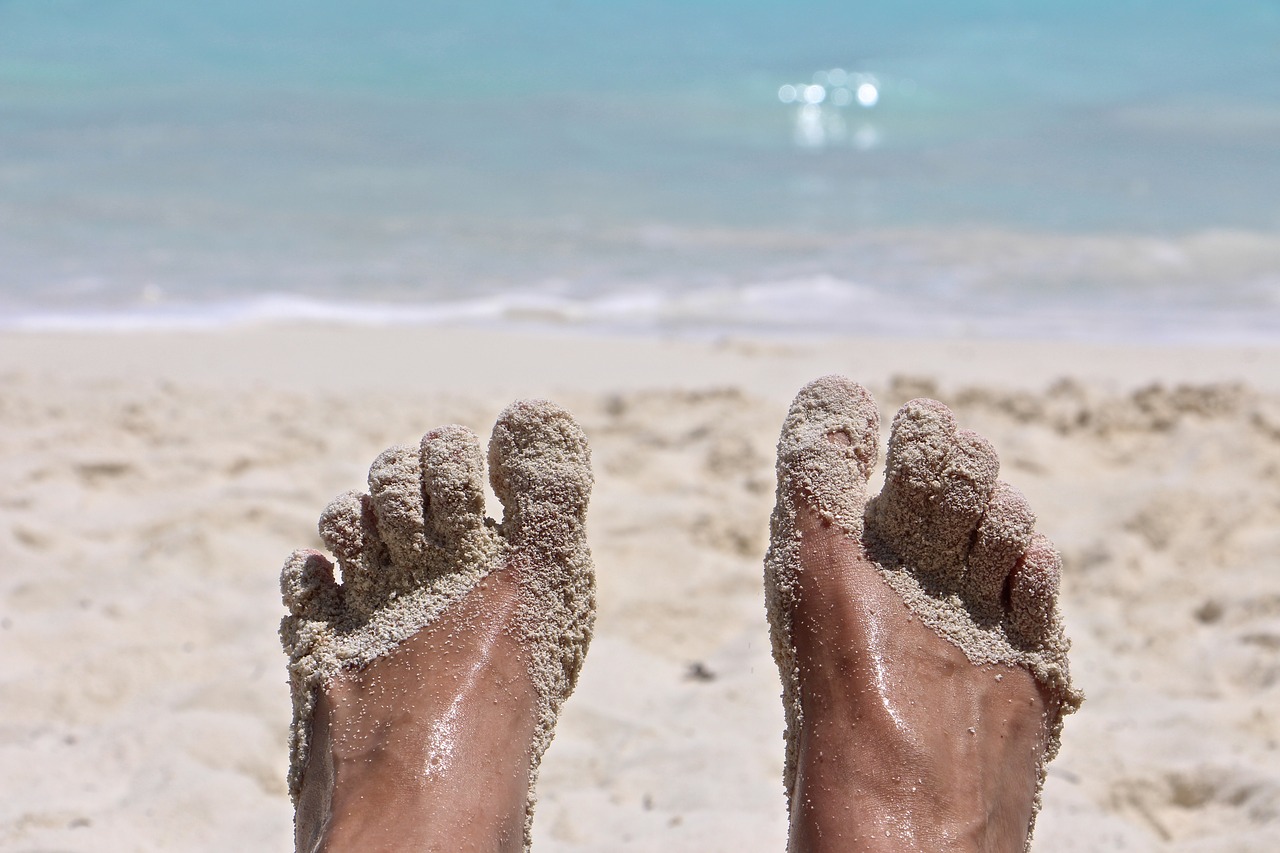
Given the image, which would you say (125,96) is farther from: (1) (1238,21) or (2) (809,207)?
(1) (1238,21)

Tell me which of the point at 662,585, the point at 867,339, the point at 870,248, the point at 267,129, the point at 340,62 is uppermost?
the point at 340,62

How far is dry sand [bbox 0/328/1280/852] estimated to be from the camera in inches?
73.9

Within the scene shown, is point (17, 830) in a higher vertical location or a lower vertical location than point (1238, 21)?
lower

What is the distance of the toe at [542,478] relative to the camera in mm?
1695

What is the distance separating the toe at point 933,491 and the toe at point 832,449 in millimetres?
Result: 56

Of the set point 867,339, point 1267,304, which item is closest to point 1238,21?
point 1267,304

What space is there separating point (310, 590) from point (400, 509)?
17cm

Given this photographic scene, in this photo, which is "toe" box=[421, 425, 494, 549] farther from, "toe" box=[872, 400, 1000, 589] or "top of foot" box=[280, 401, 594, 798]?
"toe" box=[872, 400, 1000, 589]

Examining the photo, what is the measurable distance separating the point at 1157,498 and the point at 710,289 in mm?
3092

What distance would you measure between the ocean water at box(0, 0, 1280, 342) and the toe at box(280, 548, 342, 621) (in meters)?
3.27

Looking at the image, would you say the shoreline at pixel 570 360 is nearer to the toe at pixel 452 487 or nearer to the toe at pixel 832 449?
the toe at pixel 832 449

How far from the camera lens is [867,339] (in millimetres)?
4758

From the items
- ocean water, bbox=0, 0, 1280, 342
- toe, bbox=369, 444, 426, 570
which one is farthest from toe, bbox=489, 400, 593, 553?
ocean water, bbox=0, 0, 1280, 342

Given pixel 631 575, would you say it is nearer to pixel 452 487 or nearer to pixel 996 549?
pixel 452 487
